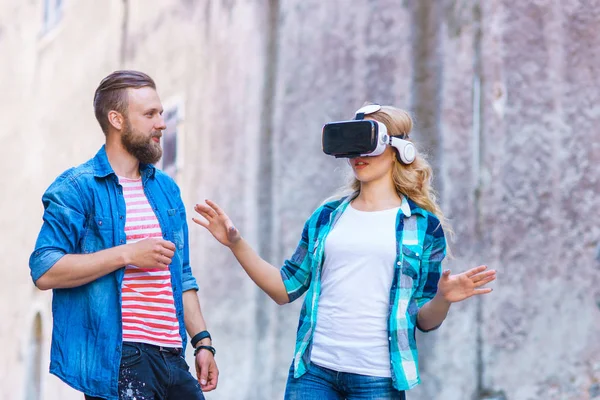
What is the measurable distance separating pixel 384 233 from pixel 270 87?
3535 mm

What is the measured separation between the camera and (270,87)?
6.49 metres

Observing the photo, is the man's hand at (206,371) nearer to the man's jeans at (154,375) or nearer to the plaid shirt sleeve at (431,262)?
the man's jeans at (154,375)

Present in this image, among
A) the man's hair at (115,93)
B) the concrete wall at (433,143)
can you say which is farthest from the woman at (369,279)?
the concrete wall at (433,143)

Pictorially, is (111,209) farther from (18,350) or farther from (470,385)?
(18,350)

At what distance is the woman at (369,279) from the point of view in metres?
2.99

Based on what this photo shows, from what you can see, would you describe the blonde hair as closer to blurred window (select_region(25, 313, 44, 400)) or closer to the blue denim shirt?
the blue denim shirt

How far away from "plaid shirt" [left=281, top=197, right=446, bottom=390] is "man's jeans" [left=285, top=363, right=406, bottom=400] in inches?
1.4

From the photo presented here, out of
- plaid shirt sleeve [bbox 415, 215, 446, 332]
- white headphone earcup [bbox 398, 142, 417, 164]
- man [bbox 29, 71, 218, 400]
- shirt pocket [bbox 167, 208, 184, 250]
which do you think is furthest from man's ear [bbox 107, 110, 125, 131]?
plaid shirt sleeve [bbox 415, 215, 446, 332]

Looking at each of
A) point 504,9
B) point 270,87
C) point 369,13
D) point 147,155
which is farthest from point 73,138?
point 147,155

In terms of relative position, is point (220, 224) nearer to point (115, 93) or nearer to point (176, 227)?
point (176, 227)

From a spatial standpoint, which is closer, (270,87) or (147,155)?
(147,155)

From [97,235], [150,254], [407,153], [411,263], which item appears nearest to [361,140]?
[407,153]

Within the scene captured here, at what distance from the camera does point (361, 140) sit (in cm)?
314

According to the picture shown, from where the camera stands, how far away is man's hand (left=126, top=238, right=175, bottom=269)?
2.85m
